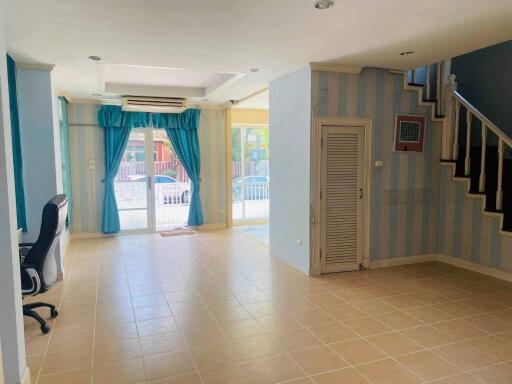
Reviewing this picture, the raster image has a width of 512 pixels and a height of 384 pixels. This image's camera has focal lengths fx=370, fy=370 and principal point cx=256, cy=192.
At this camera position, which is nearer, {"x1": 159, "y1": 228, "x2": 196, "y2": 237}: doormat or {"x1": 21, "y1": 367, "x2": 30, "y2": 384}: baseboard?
{"x1": 21, "y1": 367, "x2": 30, "y2": 384}: baseboard

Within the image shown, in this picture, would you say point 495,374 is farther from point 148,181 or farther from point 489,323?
point 148,181

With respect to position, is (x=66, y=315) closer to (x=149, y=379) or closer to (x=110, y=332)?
(x=110, y=332)

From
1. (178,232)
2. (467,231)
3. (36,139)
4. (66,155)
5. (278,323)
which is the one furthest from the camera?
(178,232)

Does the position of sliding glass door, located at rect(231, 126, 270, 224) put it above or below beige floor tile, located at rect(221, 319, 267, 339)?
above

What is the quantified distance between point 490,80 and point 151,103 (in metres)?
5.17

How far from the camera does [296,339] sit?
2846 mm

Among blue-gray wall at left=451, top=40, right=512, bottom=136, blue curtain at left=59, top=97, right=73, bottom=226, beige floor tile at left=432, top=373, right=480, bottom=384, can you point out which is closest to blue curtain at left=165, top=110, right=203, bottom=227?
blue curtain at left=59, top=97, right=73, bottom=226

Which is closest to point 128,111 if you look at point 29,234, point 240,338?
point 29,234

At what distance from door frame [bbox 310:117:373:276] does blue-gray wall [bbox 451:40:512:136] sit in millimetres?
2119

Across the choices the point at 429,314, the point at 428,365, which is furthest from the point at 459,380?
the point at 429,314

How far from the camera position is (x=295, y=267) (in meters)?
4.66

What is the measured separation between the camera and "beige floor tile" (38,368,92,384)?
2314 mm

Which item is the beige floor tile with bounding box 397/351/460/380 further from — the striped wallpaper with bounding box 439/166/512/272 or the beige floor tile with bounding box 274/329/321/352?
the striped wallpaper with bounding box 439/166/512/272

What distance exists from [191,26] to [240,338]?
2.51 metres
